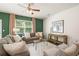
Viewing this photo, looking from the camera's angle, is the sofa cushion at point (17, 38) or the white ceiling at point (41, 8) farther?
the sofa cushion at point (17, 38)

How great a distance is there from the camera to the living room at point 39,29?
1.72m

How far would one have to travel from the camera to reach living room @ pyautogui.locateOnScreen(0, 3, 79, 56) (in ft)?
5.63

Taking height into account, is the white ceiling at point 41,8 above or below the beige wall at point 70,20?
above

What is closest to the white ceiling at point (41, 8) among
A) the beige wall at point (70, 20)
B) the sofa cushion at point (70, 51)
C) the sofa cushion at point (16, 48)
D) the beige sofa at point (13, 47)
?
the beige wall at point (70, 20)

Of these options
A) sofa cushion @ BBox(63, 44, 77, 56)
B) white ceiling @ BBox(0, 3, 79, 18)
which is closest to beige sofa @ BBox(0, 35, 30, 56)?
white ceiling @ BBox(0, 3, 79, 18)

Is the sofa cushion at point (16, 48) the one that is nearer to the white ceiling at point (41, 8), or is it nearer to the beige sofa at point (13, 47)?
the beige sofa at point (13, 47)

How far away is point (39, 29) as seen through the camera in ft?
6.51

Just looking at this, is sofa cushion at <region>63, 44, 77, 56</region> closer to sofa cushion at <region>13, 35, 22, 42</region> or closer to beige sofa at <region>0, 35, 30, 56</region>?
beige sofa at <region>0, 35, 30, 56</region>

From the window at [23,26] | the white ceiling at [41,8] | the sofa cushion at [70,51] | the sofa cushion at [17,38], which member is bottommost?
the sofa cushion at [70,51]

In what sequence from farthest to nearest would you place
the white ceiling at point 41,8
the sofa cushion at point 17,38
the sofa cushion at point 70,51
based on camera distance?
1. the sofa cushion at point 17,38
2. the white ceiling at point 41,8
3. the sofa cushion at point 70,51

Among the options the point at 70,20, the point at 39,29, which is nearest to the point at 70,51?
the point at 70,20

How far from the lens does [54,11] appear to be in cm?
189

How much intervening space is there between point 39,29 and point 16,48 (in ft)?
2.06

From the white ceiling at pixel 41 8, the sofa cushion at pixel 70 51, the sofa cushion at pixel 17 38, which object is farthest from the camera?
the sofa cushion at pixel 17 38
